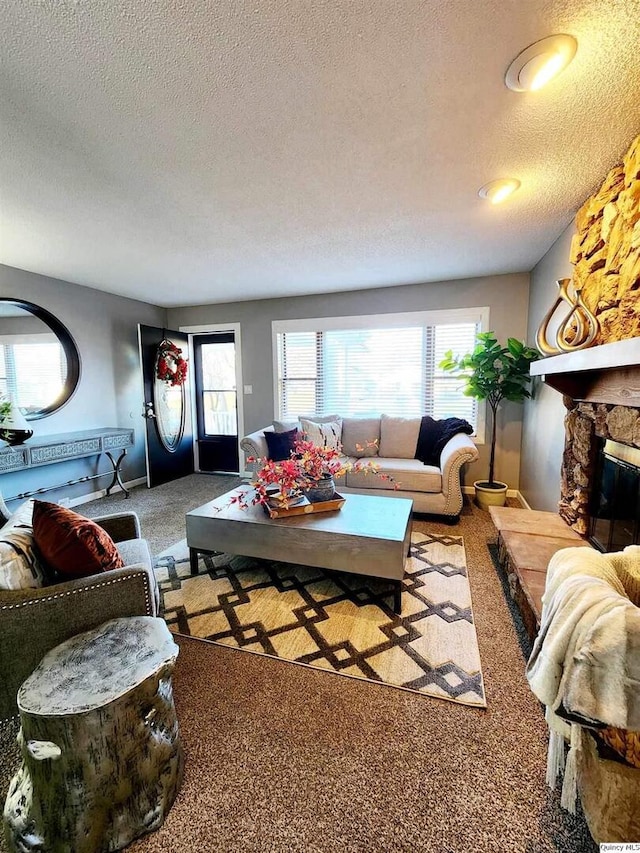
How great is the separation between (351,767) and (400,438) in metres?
3.10

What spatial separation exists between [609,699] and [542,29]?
76.3 inches

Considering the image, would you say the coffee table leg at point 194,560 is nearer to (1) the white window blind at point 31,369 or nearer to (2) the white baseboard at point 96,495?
(2) the white baseboard at point 96,495

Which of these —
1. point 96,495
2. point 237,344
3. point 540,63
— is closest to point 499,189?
point 540,63

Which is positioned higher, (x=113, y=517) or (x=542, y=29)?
(x=542, y=29)

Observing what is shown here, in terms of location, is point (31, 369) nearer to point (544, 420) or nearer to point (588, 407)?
point (588, 407)

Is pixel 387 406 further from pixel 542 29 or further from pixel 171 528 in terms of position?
pixel 542 29

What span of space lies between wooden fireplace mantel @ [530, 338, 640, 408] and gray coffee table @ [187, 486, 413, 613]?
49.8 inches

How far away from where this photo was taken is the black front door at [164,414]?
4.77 m

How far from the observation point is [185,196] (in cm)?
219

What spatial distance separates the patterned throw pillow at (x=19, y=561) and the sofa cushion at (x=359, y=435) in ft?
10.4

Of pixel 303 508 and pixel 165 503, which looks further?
pixel 165 503

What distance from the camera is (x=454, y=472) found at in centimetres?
329

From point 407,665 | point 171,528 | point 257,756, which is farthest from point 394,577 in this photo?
point 171,528

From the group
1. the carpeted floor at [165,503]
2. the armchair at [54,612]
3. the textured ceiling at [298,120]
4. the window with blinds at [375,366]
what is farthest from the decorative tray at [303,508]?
the window with blinds at [375,366]
